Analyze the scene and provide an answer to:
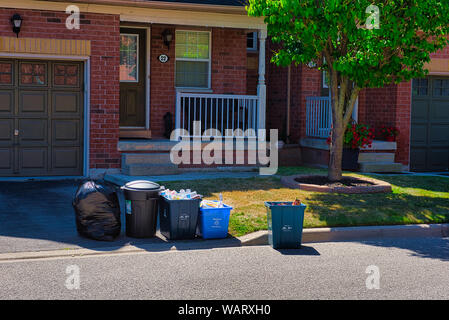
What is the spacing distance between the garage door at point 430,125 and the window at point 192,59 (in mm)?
5701

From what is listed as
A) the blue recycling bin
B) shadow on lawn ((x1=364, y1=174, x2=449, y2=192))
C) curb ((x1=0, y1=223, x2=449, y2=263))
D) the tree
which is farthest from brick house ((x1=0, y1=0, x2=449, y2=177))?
curb ((x1=0, y1=223, x2=449, y2=263))

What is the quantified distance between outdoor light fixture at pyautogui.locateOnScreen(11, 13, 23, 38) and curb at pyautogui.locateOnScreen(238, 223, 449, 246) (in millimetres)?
7410

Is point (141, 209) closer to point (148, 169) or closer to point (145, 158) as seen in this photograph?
point (148, 169)

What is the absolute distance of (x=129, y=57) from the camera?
52.0 ft

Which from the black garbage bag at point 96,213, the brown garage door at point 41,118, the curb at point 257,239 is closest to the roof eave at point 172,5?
the brown garage door at point 41,118

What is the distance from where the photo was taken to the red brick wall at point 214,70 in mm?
15773

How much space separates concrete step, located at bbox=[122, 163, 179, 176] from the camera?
13367mm

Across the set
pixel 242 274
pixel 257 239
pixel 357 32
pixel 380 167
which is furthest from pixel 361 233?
pixel 380 167

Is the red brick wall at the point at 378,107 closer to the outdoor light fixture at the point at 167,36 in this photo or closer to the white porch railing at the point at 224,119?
the white porch railing at the point at 224,119

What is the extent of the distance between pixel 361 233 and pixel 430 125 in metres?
9.18

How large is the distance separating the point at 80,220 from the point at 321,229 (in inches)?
132

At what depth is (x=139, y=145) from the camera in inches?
550

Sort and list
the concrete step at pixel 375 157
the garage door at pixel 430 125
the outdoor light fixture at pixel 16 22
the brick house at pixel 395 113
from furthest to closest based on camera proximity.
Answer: the garage door at pixel 430 125
the brick house at pixel 395 113
the concrete step at pixel 375 157
the outdoor light fixture at pixel 16 22
